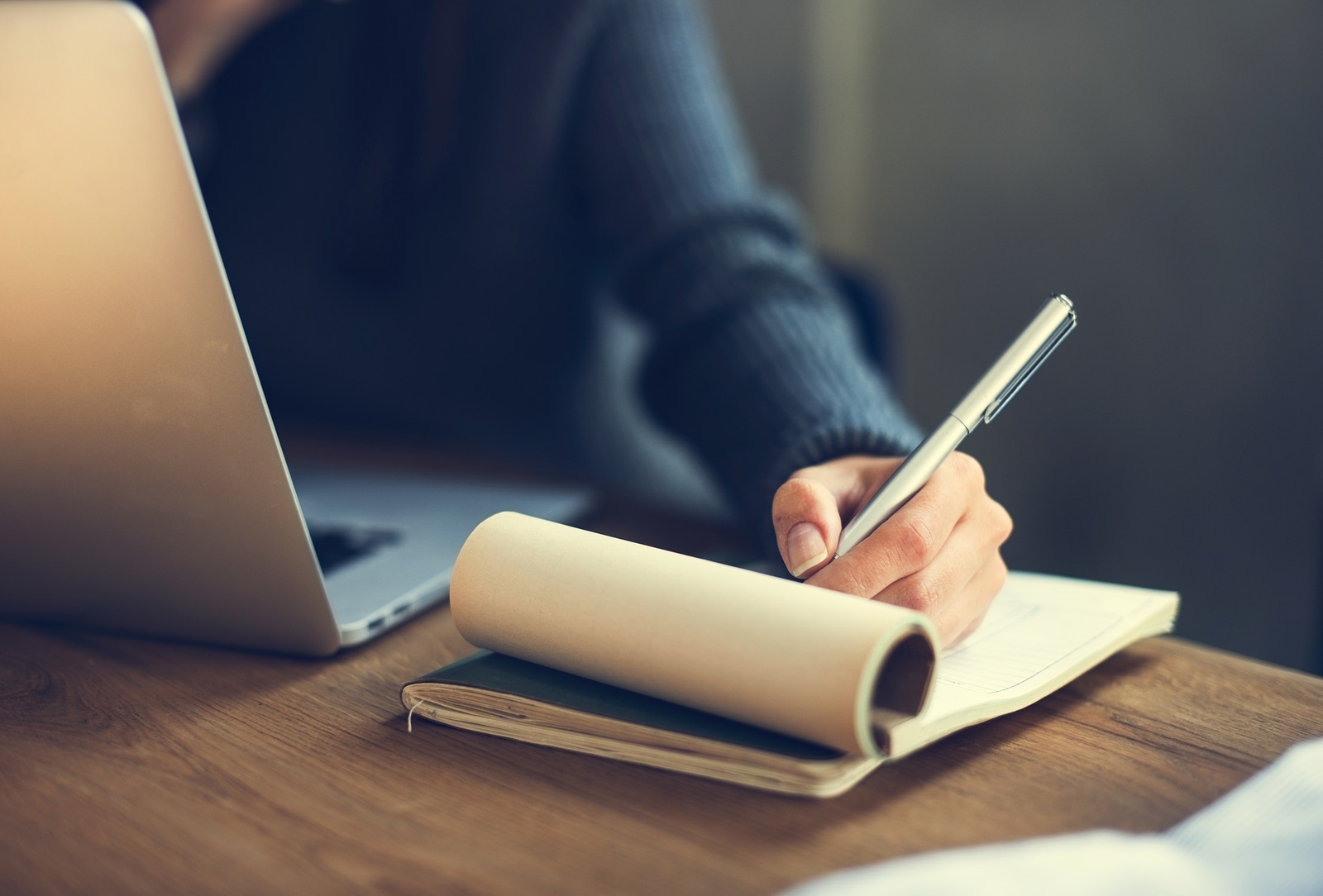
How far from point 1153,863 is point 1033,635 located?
0.53 ft

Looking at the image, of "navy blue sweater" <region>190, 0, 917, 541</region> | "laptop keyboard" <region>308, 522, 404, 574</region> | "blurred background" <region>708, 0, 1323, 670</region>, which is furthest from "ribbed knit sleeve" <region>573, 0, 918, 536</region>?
"blurred background" <region>708, 0, 1323, 670</region>

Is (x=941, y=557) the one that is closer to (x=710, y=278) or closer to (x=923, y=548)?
(x=923, y=548)

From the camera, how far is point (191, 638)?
48 centimetres

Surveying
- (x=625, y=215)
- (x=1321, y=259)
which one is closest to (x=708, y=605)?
(x=625, y=215)

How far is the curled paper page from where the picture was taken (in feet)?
1.08

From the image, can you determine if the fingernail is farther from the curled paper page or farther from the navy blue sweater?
the navy blue sweater

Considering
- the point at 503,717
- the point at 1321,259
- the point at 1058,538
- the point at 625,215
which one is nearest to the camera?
the point at 503,717

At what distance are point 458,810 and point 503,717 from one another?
0.05m

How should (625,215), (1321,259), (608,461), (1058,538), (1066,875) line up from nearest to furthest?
(1066,875)
(625,215)
(608,461)
(1321,259)
(1058,538)

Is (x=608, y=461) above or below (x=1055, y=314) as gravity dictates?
below

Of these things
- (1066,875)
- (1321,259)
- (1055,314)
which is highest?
(1055,314)

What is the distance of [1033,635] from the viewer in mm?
455

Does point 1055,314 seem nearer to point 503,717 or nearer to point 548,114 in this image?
point 503,717

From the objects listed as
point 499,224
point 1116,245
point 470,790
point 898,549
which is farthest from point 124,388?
point 1116,245
